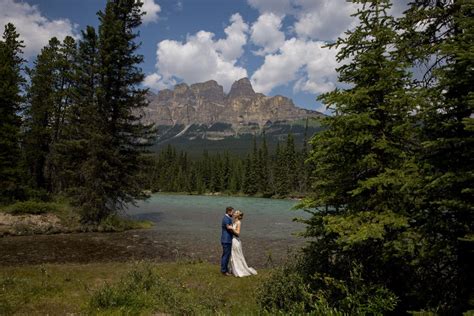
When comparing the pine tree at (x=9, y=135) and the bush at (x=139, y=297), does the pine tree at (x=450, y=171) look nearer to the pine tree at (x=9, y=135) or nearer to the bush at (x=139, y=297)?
the bush at (x=139, y=297)

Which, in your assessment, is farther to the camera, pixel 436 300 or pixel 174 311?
pixel 174 311

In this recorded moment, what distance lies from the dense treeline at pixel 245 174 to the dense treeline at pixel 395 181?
297 ft

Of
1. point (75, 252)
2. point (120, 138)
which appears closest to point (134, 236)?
point (75, 252)

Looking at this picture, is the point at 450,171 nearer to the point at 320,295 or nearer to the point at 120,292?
the point at 320,295

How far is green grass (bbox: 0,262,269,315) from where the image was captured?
892 centimetres

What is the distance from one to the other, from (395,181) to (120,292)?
804cm

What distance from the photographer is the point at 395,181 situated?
25.6 feet

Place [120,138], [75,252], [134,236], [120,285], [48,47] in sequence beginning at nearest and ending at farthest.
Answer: [120,285] → [75,252] → [134,236] → [120,138] → [48,47]

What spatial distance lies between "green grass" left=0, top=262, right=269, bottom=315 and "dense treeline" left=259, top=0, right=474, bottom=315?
6.17 feet

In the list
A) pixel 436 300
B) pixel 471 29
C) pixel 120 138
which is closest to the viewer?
pixel 471 29

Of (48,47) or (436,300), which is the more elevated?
(48,47)

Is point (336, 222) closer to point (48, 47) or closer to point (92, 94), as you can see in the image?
point (92, 94)

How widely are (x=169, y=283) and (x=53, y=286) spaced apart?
3.60m

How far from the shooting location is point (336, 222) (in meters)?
8.49
